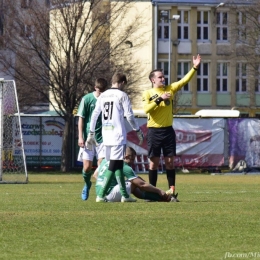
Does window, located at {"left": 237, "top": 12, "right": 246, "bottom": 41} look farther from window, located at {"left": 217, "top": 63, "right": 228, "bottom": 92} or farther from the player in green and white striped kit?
the player in green and white striped kit

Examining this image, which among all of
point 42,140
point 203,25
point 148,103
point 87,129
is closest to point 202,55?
point 203,25

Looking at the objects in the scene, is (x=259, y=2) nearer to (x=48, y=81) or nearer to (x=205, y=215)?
(x=48, y=81)

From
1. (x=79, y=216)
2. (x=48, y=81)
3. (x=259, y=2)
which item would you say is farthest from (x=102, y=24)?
(x=79, y=216)

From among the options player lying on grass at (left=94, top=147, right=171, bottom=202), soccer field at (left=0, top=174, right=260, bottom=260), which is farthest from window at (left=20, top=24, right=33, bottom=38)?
soccer field at (left=0, top=174, right=260, bottom=260)

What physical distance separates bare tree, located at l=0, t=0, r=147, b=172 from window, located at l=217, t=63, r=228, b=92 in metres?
34.1

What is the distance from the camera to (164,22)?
3046 inches

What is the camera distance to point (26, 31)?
4309cm

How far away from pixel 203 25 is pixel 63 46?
3591 cm

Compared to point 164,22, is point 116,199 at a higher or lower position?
lower

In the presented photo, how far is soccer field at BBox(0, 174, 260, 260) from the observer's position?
7.90 meters

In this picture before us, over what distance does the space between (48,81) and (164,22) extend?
1375 inches

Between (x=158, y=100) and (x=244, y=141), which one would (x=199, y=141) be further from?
(x=158, y=100)

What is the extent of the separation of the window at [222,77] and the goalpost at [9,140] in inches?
1944

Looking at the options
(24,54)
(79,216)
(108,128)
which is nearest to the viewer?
(79,216)
